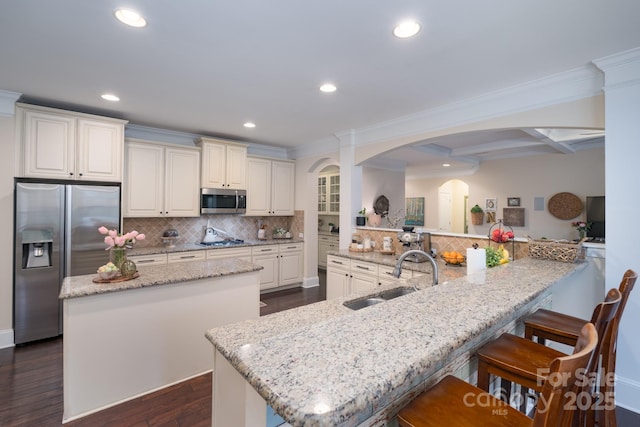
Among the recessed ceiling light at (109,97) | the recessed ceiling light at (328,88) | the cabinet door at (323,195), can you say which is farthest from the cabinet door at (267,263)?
the recessed ceiling light at (328,88)

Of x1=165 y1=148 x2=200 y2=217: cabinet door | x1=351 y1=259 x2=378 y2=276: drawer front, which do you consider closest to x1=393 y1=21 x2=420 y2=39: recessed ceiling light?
x1=351 y1=259 x2=378 y2=276: drawer front

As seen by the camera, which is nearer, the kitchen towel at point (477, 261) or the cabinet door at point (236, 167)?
the kitchen towel at point (477, 261)

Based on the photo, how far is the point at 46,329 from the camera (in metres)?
3.10

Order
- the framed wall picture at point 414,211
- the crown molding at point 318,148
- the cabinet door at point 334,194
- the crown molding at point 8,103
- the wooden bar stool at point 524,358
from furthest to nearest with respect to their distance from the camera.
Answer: the framed wall picture at point 414,211
the cabinet door at point 334,194
the crown molding at point 318,148
the crown molding at point 8,103
the wooden bar stool at point 524,358

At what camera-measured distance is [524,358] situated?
4.45 feet

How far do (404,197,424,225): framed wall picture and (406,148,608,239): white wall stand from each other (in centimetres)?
153

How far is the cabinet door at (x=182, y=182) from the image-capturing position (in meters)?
4.16

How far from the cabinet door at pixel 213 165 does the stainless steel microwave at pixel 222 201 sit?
11 cm

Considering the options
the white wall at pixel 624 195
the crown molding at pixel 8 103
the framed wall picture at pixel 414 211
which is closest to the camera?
the white wall at pixel 624 195

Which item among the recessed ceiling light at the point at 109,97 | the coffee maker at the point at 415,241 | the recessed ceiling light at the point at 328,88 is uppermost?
the recessed ceiling light at the point at 109,97

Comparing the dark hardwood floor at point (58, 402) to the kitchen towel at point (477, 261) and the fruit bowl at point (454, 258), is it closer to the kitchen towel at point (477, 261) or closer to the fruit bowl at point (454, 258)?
the kitchen towel at point (477, 261)

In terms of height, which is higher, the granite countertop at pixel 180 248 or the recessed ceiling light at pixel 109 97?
the recessed ceiling light at pixel 109 97

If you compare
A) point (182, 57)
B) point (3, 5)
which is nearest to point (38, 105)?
point (3, 5)

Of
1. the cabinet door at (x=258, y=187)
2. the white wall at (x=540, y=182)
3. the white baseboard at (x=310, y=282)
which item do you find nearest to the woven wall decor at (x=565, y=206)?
the white wall at (x=540, y=182)
